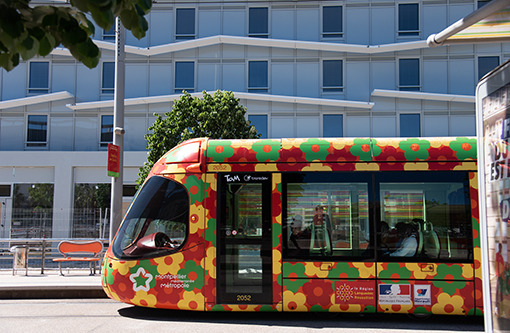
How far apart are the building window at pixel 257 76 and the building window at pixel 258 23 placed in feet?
5.54

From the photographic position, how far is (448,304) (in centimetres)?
739

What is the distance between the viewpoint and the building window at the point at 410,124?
25.0 meters

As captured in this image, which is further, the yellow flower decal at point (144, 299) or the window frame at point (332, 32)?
the window frame at point (332, 32)

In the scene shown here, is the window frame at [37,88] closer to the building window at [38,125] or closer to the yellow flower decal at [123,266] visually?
the building window at [38,125]

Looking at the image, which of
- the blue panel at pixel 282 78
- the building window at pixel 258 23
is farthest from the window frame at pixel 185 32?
the blue panel at pixel 282 78

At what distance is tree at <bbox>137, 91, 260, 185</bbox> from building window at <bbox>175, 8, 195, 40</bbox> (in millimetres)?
8027

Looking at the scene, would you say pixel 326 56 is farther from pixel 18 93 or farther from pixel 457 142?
pixel 457 142

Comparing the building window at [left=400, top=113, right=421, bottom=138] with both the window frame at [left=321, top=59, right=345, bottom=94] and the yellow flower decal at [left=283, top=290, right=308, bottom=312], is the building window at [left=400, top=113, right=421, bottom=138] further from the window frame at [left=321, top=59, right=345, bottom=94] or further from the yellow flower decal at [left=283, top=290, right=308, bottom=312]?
the yellow flower decal at [left=283, top=290, right=308, bottom=312]

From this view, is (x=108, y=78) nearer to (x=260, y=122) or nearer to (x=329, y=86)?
(x=260, y=122)

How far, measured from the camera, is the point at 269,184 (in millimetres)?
7922

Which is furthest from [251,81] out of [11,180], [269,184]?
[269,184]

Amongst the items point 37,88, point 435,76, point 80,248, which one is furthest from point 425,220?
point 37,88

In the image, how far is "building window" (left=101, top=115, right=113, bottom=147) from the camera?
25500 millimetres

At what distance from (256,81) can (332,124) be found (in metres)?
4.74
